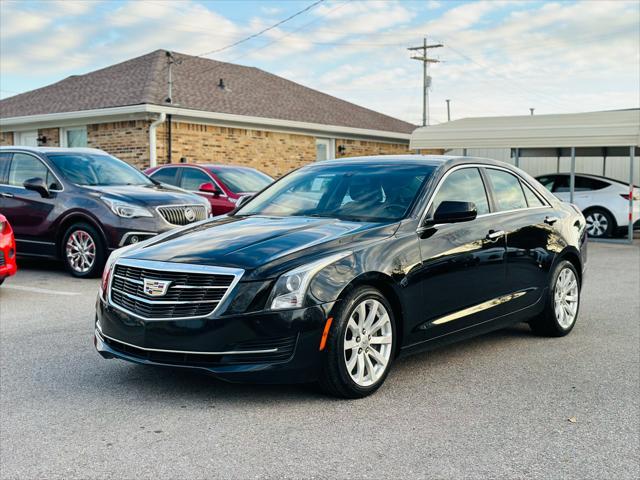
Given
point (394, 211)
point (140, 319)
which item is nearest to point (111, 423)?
point (140, 319)

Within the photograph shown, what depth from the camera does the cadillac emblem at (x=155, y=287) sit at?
4.77 metres

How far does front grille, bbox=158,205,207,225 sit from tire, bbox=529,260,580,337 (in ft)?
18.4

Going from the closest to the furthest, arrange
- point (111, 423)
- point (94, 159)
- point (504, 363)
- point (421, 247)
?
point (111, 423) < point (421, 247) < point (504, 363) < point (94, 159)

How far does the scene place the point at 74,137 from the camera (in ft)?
76.1

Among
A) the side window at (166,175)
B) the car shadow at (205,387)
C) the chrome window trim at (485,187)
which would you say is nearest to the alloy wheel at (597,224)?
the side window at (166,175)

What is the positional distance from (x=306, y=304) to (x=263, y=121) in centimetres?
1993

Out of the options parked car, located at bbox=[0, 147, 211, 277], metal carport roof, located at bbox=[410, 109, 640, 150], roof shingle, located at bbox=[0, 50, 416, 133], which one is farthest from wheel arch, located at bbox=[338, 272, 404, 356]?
roof shingle, located at bbox=[0, 50, 416, 133]

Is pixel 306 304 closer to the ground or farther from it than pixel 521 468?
farther from it

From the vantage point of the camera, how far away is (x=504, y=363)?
603 cm

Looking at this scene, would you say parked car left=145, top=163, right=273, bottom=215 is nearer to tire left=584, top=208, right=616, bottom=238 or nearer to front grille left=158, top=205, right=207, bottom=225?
front grille left=158, top=205, right=207, bottom=225

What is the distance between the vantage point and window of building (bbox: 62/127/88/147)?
22.9m

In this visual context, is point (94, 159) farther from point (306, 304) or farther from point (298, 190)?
point (306, 304)

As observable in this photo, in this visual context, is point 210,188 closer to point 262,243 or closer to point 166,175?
point 166,175

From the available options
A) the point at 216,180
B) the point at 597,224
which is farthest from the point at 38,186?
the point at 597,224
